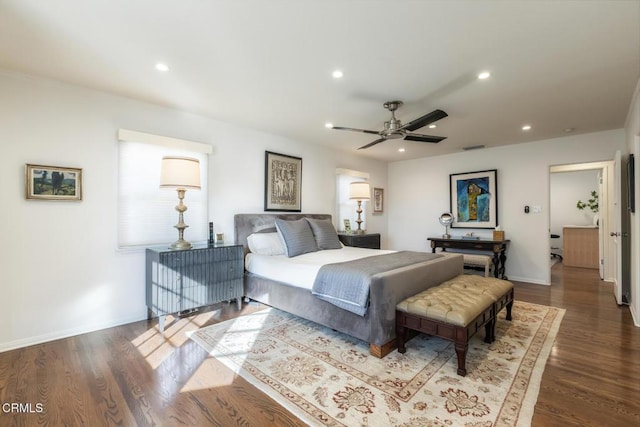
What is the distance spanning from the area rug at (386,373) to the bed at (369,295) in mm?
167

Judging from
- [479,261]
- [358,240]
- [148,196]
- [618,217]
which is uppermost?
[148,196]

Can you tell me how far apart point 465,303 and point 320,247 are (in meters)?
2.22

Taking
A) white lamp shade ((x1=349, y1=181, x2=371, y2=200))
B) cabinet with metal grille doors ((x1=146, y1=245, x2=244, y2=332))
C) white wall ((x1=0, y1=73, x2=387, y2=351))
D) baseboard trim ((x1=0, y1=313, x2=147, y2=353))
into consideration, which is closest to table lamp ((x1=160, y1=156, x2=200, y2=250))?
cabinet with metal grille doors ((x1=146, y1=245, x2=244, y2=332))

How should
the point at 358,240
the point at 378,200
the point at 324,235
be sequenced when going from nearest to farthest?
the point at 324,235 < the point at 358,240 < the point at 378,200

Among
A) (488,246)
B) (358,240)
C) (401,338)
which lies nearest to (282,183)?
(358,240)

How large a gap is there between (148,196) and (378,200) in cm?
477

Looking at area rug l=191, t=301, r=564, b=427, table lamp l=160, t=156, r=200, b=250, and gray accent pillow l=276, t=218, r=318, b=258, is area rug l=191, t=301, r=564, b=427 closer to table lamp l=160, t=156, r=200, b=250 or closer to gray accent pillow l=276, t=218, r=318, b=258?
gray accent pillow l=276, t=218, r=318, b=258

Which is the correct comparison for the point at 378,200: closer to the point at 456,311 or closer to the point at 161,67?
the point at 456,311

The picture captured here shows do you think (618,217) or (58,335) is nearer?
(58,335)

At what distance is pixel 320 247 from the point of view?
14.0 feet

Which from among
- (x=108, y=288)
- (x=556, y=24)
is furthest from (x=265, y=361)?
(x=556, y=24)

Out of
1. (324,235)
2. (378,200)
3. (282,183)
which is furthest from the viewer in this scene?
(378,200)

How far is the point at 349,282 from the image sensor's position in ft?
8.53

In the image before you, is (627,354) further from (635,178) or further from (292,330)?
(292,330)
